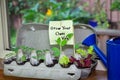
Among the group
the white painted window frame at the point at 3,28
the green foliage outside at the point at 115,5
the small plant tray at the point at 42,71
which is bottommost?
the small plant tray at the point at 42,71

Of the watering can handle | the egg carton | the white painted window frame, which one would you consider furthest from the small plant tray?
the white painted window frame

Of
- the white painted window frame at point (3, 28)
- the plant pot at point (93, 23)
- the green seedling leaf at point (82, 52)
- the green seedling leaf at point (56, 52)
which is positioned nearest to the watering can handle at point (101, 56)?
the green seedling leaf at point (82, 52)

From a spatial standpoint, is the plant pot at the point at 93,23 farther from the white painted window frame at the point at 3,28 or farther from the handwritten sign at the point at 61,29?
the white painted window frame at the point at 3,28

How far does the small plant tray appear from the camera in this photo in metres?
1.03

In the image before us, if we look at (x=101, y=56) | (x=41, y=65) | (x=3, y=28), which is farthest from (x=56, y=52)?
(x=3, y=28)

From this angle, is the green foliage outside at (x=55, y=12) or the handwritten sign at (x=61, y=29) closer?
the handwritten sign at (x=61, y=29)

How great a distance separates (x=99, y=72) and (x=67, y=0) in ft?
1.73

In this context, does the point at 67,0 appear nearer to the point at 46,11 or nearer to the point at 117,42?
the point at 46,11

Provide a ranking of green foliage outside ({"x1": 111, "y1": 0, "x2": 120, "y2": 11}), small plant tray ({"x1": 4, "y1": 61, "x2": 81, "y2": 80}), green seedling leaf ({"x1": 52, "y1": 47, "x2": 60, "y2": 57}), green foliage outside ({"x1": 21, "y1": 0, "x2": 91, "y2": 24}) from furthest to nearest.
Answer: green foliage outside ({"x1": 21, "y1": 0, "x2": 91, "y2": 24})
green foliage outside ({"x1": 111, "y1": 0, "x2": 120, "y2": 11})
green seedling leaf ({"x1": 52, "y1": 47, "x2": 60, "y2": 57})
small plant tray ({"x1": 4, "y1": 61, "x2": 81, "y2": 80})

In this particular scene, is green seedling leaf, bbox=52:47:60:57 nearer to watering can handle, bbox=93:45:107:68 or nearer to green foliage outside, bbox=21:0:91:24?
watering can handle, bbox=93:45:107:68

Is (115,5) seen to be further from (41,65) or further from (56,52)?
(41,65)

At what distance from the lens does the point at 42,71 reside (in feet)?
3.53

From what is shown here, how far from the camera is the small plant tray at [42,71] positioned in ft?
3.39

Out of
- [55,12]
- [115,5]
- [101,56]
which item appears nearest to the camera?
[101,56]
